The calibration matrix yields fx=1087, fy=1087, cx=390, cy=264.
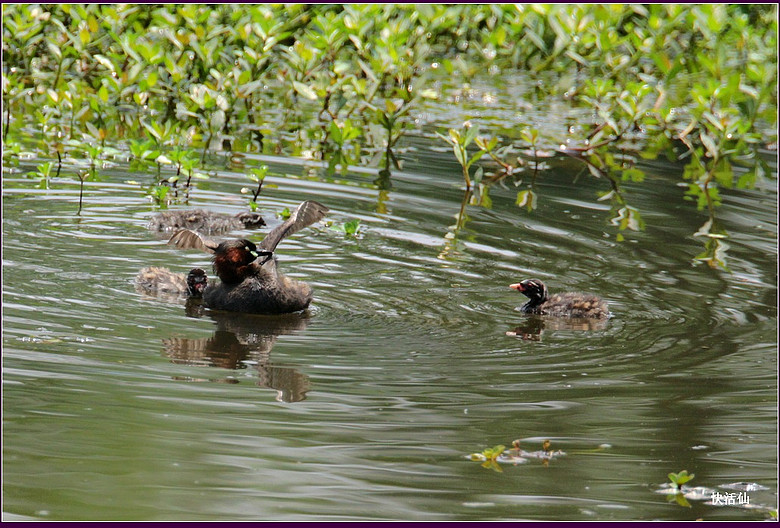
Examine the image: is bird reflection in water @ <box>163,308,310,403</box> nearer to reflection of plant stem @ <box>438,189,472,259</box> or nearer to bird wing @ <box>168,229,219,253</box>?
bird wing @ <box>168,229,219,253</box>

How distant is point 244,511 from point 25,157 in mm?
7539

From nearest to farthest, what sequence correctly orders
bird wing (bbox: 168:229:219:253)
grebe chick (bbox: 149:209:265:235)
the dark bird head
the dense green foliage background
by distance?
bird wing (bbox: 168:229:219:253) < the dark bird head < grebe chick (bbox: 149:209:265:235) < the dense green foliage background

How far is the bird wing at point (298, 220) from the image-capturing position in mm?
7387

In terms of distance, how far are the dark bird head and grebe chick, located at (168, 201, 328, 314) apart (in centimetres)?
154

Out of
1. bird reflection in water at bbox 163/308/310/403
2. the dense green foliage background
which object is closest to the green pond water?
bird reflection in water at bbox 163/308/310/403

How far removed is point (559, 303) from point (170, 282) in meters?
2.75

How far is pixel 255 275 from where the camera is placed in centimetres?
753

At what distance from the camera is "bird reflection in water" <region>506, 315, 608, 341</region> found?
722 cm

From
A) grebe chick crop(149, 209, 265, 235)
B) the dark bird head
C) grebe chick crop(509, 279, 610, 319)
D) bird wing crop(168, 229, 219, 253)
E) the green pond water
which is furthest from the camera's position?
grebe chick crop(149, 209, 265, 235)

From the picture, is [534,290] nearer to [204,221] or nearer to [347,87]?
[204,221]

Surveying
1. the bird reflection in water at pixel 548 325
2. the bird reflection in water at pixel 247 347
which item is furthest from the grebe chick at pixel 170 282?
the bird reflection in water at pixel 548 325

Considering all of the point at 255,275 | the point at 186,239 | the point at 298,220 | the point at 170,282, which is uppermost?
the point at 298,220

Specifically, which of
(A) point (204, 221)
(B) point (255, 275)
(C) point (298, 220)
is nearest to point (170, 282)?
(B) point (255, 275)

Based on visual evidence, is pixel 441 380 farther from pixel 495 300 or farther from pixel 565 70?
pixel 565 70
